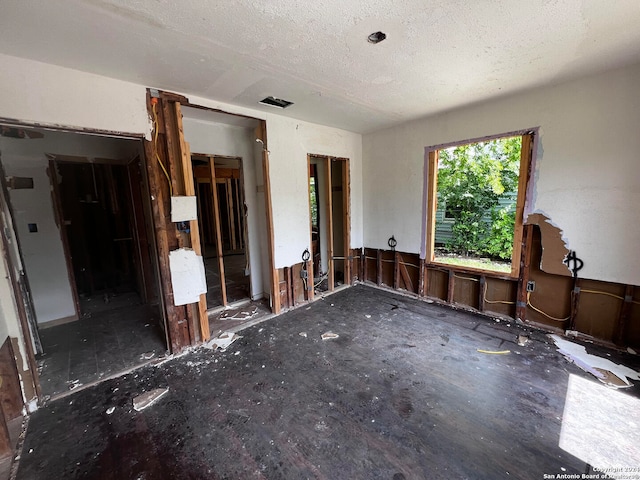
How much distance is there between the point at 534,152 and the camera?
9.60 ft

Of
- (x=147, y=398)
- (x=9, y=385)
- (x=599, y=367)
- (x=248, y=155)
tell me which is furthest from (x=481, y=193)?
(x=9, y=385)

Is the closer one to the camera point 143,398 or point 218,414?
point 218,414

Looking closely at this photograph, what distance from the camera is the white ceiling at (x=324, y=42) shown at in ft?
5.09

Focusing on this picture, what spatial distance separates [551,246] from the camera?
2.92 m

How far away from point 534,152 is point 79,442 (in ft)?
15.9

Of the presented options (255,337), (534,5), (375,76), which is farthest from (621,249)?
(255,337)

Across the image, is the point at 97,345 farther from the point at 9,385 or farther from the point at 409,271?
the point at 409,271

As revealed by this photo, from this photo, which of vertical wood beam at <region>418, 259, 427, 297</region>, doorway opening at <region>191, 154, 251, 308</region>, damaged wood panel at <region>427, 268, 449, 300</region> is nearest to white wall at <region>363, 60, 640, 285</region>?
damaged wood panel at <region>427, 268, 449, 300</region>

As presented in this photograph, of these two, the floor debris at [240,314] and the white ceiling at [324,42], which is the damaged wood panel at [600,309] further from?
the floor debris at [240,314]

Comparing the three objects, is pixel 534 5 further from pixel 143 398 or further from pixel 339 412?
pixel 143 398

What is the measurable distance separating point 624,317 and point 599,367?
68 centimetres

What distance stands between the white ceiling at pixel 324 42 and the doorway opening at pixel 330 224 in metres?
1.91

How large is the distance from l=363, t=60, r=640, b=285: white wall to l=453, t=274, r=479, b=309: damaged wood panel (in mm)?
1118

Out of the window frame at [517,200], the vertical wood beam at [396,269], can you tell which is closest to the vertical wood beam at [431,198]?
the window frame at [517,200]
